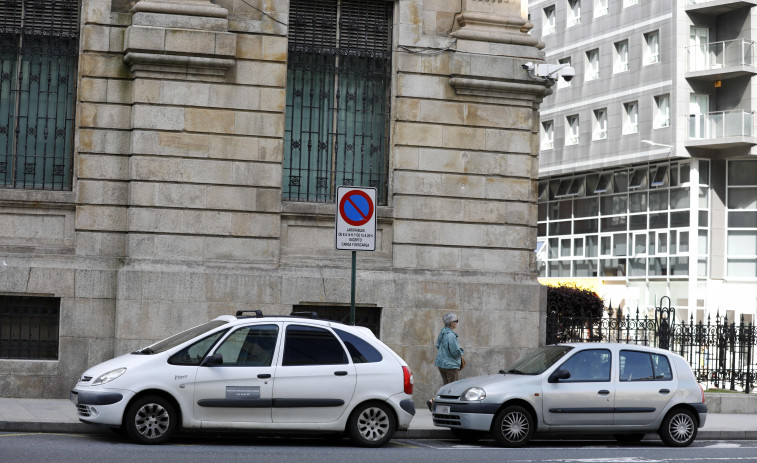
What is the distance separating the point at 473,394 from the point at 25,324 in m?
7.18

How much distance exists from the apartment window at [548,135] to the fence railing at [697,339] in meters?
32.0

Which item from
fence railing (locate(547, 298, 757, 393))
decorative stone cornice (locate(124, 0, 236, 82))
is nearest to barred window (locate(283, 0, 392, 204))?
decorative stone cornice (locate(124, 0, 236, 82))

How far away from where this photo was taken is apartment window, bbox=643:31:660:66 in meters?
46.8

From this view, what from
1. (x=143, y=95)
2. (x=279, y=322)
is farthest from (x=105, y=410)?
(x=143, y=95)

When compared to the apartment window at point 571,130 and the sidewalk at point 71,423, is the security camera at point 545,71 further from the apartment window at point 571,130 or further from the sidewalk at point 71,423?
the apartment window at point 571,130

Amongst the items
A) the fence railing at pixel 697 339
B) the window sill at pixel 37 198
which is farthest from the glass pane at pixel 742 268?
the window sill at pixel 37 198

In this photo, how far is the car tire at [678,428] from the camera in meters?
15.3

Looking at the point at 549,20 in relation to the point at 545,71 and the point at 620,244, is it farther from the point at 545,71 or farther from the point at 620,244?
the point at 545,71

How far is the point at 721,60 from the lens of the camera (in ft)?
149

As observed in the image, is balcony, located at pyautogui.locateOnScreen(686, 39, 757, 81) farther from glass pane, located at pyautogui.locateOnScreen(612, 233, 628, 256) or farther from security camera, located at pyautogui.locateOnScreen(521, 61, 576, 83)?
security camera, located at pyautogui.locateOnScreen(521, 61, 576, 83)

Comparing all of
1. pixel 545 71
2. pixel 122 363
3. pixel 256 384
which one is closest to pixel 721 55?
pixel 545 71

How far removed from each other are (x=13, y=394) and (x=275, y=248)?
14.6 feet

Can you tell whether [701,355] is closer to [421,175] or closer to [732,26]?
[421,175]

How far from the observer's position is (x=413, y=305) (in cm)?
1861
